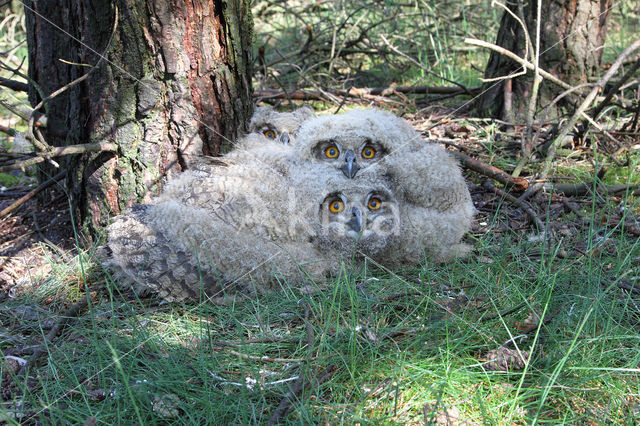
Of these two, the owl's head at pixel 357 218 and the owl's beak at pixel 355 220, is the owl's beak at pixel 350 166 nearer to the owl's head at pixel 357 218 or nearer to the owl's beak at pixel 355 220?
the owl's head at pixel 357 218

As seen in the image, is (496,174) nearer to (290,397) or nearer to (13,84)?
(290,397)

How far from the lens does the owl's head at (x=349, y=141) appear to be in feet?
10.2

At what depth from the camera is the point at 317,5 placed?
21.1 feet

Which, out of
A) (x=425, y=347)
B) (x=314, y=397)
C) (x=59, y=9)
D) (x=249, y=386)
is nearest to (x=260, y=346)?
(x=249, y=386)

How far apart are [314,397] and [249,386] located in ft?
0.88

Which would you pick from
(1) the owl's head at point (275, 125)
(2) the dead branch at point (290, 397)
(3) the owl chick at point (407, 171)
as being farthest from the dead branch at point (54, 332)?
(1) the owl's head at point (275, 125)

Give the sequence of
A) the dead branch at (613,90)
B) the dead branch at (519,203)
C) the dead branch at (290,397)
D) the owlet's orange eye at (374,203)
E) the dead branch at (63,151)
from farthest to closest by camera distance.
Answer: the dead branch at (613,90)
the dead branch at (519,203)
the owlet's orange eye at (374,203)
the dead branch at (63,151)
the dead branch at (290,397)

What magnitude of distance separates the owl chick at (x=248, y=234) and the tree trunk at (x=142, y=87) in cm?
50

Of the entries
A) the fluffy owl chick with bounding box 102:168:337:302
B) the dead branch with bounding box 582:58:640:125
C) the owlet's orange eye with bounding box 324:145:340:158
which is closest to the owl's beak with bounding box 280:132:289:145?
the owlet's orange eye with bounding box 324:145:340:158

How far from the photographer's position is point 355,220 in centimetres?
286

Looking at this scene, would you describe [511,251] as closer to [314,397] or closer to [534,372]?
[534,372]

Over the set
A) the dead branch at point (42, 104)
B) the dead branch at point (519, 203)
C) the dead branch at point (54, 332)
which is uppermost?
the dead branch at point (42, 104)

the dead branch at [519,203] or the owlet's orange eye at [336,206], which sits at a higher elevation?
the owlet's orange eye at [336,206]

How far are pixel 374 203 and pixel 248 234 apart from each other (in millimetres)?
694
